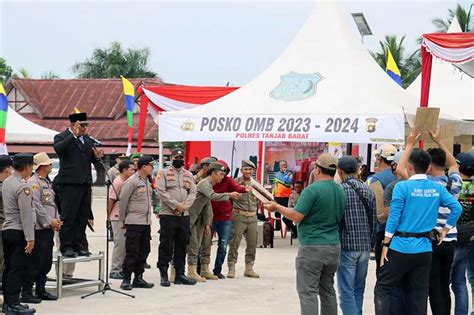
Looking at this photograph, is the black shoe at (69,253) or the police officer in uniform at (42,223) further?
the black shoe at (69,253)

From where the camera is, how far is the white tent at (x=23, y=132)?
940 inches

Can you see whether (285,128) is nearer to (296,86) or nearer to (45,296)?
(296,86)

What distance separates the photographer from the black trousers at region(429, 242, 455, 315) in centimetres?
787

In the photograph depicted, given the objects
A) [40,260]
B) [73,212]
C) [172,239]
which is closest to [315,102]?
[172,239]

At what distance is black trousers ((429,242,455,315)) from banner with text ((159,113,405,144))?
7.67 metres

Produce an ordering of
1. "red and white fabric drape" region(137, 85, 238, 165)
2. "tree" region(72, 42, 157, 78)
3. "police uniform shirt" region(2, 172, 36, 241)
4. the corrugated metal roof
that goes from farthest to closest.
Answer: "tree" region(72, 42, 157, 78)
the corrugated metal roof
"red and white fabric drape" region(137, 85, 238, 165)
"police uniform shirt" region(2, 172, 36, 241)

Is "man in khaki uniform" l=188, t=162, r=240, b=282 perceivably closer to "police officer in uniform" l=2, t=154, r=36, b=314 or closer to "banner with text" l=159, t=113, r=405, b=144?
"police officer in uniform" l=2, t=154, r=36, b=314

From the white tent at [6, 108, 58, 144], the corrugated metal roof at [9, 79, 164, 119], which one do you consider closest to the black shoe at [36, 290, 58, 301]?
the white tent at [6, 108, 58, 144]

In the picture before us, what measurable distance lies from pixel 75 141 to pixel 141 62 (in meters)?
51.4

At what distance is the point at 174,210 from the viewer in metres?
11.6

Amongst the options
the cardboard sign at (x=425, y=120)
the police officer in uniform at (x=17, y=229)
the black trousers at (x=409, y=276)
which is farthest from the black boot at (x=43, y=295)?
the cardboard sign at (x=425, y=120)

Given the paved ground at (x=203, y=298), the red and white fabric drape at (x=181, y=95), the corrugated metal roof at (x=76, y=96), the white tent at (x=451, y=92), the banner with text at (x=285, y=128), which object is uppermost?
the corrugated metal roof at (x=76, y=96)

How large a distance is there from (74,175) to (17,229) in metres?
1.55

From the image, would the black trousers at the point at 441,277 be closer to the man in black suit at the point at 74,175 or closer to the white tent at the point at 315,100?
the man in black suit at the point at 74,175
